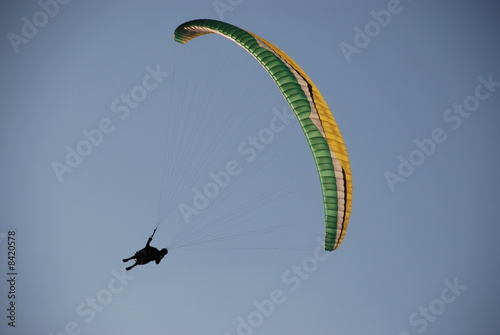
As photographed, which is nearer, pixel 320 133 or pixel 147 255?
pixel 320 133

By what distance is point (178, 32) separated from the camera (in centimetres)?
1736

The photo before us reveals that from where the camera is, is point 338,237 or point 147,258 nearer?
point 338,237

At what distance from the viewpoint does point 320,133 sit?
13.8m

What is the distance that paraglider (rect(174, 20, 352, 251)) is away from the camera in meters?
13.8

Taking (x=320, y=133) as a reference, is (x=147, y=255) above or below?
above

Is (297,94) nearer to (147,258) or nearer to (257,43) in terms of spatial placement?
(257,43)

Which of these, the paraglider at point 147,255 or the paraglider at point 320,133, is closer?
the paraglider at point 320,133

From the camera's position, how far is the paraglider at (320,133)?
1377cm

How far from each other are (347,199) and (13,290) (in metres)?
17.0

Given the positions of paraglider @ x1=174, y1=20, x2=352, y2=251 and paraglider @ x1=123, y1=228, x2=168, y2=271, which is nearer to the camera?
paraglider @ x1=174, y1=20, x2=352, y2=251

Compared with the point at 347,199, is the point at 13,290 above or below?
above

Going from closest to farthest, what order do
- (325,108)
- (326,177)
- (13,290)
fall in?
1. (326,177)
2. (325,108)
3. (13,290)

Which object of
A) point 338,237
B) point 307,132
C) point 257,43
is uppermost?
point 257,43

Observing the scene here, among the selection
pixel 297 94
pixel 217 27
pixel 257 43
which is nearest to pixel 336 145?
pixel 297 94
